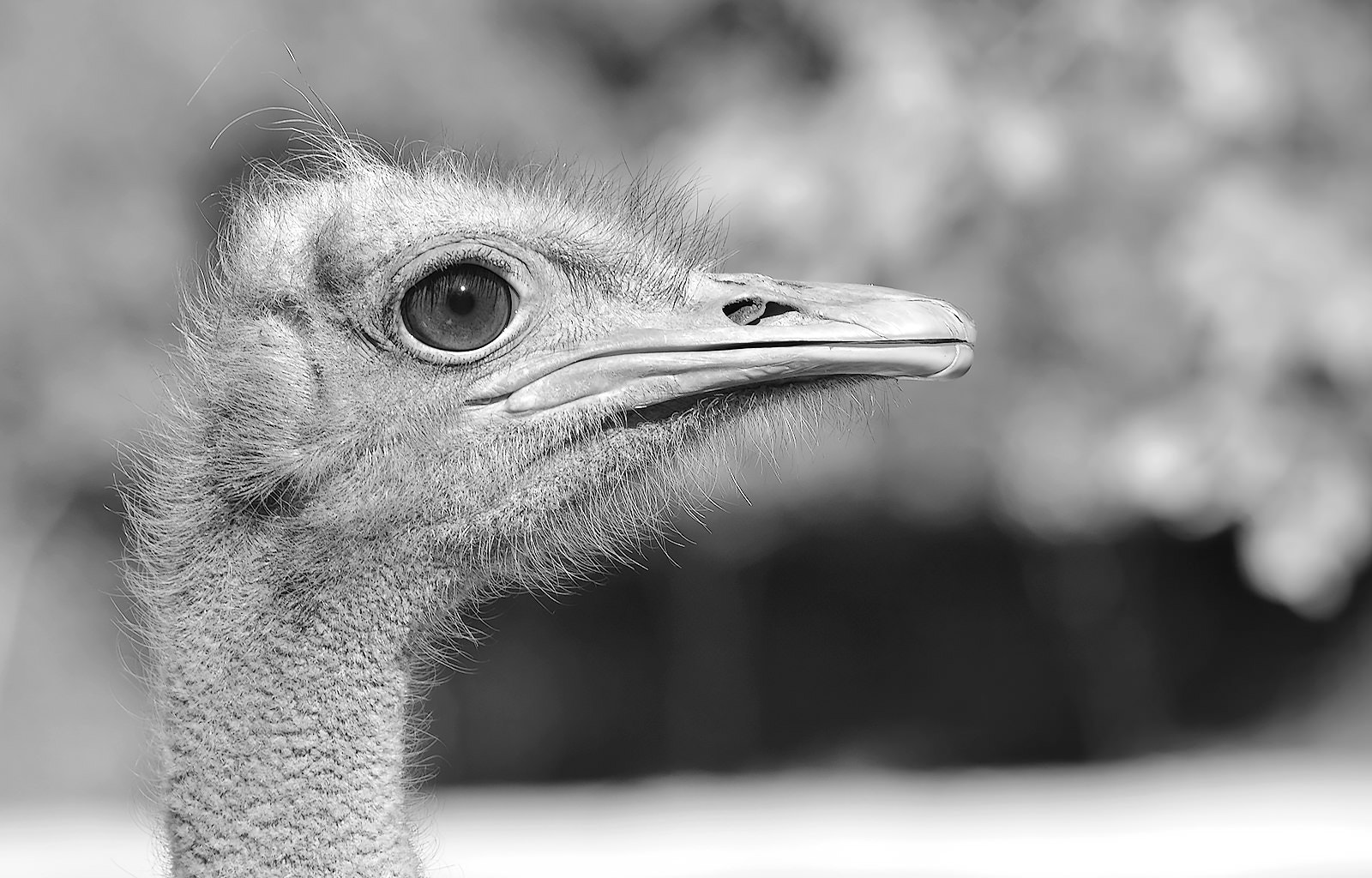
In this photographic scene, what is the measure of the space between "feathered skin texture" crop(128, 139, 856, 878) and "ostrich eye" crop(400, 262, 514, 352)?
1.2 inches

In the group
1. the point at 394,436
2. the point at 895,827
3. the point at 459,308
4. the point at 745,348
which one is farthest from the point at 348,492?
the point at 895,827

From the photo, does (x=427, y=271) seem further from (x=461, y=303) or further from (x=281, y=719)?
(x=281, y=719)

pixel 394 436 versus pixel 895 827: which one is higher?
pixel 895 827

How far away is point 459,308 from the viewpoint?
6.58 ft

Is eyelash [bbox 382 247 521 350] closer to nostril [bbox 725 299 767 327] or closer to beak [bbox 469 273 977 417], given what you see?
beak [bbox 469 273 977 417]

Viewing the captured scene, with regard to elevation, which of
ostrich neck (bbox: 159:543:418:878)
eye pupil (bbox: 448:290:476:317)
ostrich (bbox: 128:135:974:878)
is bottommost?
ostrich neck (bbox: 159:543:418:878)

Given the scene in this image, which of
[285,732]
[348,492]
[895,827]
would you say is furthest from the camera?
[895,827]

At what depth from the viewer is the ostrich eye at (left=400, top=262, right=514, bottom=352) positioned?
1.98m

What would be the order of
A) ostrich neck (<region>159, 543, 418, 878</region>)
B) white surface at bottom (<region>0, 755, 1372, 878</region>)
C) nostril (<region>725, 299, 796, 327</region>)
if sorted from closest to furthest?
1. ostrich neck (<region>159, 543, 418, 878</region>)
2. nostril (<region>725, 299, 796, 327</region>)
3. white surface at bottom (<region>0, 755, 1372, 878</region>)

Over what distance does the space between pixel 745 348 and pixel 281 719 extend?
68 cm

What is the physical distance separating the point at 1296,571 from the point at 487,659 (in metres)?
4.05

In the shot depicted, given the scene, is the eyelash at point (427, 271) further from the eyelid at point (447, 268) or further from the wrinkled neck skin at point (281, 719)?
the wrinkled neck skin at point (281, 719)

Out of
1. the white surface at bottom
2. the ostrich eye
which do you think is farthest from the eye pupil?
the white surface at bottom

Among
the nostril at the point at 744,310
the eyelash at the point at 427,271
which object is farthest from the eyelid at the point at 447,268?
the nostril at the point at 744,310
